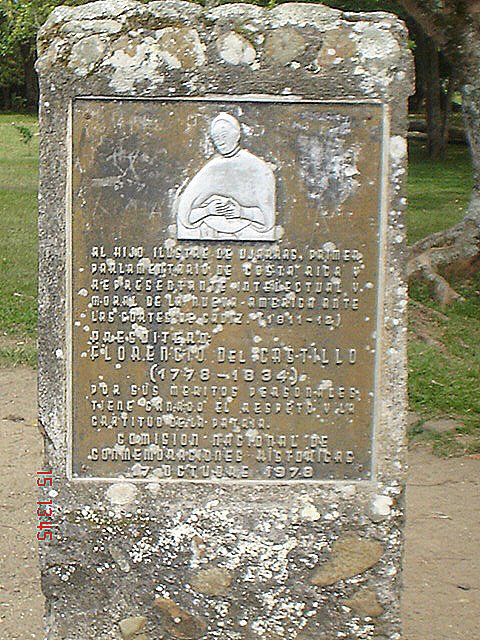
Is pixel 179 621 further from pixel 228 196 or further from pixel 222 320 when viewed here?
pixel 228 196

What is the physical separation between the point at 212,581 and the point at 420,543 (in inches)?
65.6

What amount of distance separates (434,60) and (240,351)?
19.6 meters

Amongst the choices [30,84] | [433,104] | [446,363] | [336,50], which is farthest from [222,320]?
[30,84]

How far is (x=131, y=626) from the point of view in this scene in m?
3.62

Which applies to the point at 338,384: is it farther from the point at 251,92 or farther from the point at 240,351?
the point at 251,92

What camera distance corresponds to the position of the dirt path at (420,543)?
165 inches

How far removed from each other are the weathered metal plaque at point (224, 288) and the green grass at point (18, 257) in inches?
164

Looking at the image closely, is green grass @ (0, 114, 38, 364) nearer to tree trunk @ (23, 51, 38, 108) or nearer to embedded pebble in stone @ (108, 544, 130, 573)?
embedded pebble in stone @ (108, 544, 130, 573)

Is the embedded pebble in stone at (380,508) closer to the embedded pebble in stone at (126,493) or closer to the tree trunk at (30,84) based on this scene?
the embedded pebble in stone at (126,493)

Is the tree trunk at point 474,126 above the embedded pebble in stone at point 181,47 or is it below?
below

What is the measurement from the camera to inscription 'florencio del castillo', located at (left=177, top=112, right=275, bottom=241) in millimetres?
3463

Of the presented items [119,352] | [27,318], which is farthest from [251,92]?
[27,318]

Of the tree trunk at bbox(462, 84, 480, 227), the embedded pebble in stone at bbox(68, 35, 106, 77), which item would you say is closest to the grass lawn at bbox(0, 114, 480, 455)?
the tree trunk at bbox(462, 84, 480, 227)

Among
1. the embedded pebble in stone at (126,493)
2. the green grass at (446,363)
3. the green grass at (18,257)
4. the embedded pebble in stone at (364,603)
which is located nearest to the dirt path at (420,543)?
the green grass at (446,363)
